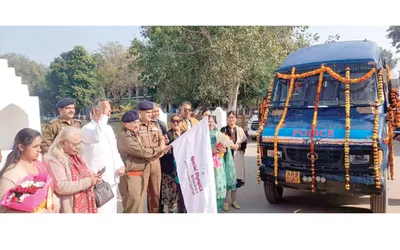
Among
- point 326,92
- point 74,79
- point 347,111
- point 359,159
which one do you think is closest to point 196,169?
point 359,159

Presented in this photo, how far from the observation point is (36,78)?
37.6ft

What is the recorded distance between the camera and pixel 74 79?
16.6m

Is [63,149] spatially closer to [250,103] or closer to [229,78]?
[229,78]

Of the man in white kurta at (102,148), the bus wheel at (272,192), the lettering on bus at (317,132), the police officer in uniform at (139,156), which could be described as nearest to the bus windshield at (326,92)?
the lettering on bus at (317,132)

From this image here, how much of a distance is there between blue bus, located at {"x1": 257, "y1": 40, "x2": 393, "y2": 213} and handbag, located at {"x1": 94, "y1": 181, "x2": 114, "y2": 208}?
2257 mm

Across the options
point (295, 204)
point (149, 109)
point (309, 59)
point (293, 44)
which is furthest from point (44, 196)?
point (293, 44)

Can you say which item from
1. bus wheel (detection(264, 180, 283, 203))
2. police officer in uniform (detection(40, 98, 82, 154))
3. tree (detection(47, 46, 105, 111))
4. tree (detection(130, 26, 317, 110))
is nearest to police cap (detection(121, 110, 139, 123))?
police officer in uniform (detection(40, 98, 82, 154))

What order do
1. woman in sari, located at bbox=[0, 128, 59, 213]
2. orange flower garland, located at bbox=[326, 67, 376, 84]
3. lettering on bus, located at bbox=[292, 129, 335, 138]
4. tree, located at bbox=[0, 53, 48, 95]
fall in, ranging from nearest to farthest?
woman in sari, located at bbox=[0, 128, 59, 213], lettering on bus, located at bbox=[292, 129, 335, 138], orange flower garland, located at bbox=[326, 67, 376, 84], tree, located at bbox=[0, 53, 48, 95]

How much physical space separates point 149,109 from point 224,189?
1.57m

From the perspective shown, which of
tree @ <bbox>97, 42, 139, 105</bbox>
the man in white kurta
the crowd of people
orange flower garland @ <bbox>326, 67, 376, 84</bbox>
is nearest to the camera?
the crowd of people

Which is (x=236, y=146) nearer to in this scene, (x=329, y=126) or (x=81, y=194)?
(x=329, y=126)

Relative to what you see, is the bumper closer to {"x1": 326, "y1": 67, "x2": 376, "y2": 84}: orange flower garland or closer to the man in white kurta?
{"x1": 326, "y1": 67, "x2": 376, "y2": 84}: orange flower garland

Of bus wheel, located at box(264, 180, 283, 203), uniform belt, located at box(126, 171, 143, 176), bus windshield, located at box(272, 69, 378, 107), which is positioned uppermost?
bus windshield, located at box(272, 69, 378, 107)

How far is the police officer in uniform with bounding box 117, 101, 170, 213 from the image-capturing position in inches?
146
